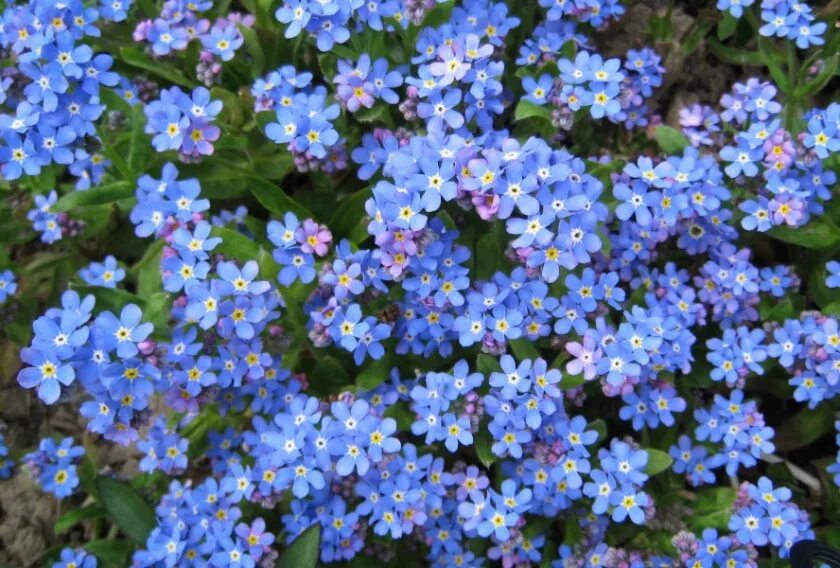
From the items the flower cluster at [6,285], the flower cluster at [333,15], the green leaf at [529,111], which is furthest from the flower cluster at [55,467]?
the green leaf at [529,111]

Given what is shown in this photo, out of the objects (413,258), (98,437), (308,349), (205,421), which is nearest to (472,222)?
(413,258)

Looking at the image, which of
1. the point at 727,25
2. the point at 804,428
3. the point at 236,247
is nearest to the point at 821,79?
the point at 727,25

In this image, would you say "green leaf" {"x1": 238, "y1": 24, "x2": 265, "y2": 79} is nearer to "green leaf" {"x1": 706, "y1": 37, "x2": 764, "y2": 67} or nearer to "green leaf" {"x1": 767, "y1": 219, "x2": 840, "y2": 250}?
"green leaf" {"x1": 706, "y1": 37, "x2": 764, "y2": 67}

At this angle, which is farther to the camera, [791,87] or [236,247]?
[791,87]

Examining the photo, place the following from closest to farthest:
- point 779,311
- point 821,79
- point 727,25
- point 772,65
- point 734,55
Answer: point 779,311
point 821,79
point 772,65
point 727,25
point 734,55

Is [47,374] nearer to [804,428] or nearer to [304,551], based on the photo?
[304,551]

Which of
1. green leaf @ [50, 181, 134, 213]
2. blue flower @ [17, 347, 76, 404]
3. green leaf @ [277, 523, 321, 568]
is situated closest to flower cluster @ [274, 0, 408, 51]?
green leaf @ [50, 181, 134, 213]
